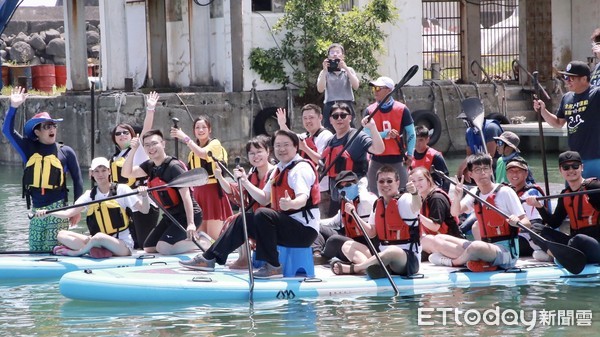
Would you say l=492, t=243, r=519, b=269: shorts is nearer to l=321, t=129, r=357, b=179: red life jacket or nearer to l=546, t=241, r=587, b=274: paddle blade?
l=546, t=241, r=587, b=274: paddle blade

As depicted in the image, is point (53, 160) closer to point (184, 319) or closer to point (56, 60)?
point (184, 319)

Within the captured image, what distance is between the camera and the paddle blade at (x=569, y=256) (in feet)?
28.6

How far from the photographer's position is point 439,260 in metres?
9.20

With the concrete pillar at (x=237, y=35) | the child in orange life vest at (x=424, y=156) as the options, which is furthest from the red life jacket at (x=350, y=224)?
the concrete pillar at (x=237, y=35)

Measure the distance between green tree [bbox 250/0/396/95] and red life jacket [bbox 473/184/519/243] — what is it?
32.7ft

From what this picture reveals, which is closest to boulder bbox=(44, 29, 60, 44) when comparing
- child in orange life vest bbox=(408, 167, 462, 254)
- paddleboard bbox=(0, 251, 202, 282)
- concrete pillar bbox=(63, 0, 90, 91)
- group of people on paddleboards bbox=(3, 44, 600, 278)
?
concrete pillar bbox=(63, 0, 90, 91)

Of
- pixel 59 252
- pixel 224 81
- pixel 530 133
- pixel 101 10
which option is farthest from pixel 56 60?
pixel 59 252

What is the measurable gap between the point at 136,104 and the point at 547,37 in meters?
8.71

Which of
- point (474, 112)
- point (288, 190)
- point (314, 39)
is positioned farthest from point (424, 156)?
point (314, 39)

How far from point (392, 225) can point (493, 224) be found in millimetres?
835

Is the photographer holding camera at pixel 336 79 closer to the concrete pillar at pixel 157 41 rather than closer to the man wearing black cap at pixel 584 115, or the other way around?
the man wearing black cap at pixel 584 115

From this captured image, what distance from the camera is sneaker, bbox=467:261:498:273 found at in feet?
29.1

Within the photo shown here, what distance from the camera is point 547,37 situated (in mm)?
22500

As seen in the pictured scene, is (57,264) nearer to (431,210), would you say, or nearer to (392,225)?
(392,225)
